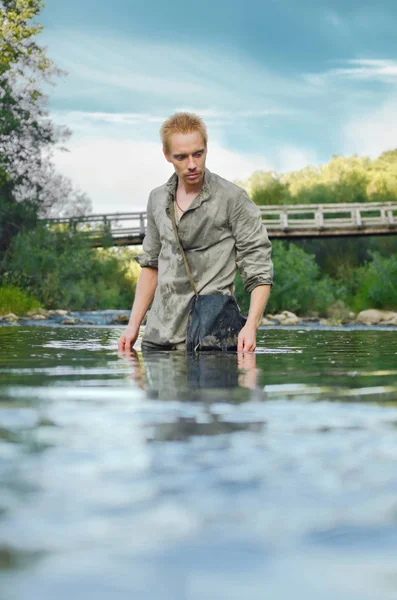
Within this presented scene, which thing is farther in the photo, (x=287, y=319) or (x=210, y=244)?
(x=287, y=319)

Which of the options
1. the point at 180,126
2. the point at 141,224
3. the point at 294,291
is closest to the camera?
the point at 180,126

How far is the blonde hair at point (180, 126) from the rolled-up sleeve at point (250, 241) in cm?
41

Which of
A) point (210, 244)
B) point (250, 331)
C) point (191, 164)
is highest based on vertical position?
point (191, 164)

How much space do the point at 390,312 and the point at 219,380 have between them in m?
23.6

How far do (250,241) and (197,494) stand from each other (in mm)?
3224

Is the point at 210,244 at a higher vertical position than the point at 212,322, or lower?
higher

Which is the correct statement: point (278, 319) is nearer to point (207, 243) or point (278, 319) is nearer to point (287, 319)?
point (287, 319)

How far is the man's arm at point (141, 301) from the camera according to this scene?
4.99 metres

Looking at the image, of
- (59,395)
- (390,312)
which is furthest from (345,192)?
(59,395)

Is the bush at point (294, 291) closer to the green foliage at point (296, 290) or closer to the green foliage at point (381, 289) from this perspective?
the green foliage at point (296, 290)

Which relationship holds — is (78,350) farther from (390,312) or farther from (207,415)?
(390,312)

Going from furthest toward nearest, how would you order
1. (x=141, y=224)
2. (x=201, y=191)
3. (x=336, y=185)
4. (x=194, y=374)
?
(x=336, y=185)
(x=141, y=224)
(x=201, y=191)
(x=194, y=374)

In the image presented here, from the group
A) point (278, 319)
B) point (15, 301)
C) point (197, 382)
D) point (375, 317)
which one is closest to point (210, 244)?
point (197, 382)

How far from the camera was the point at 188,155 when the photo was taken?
14.3ft
